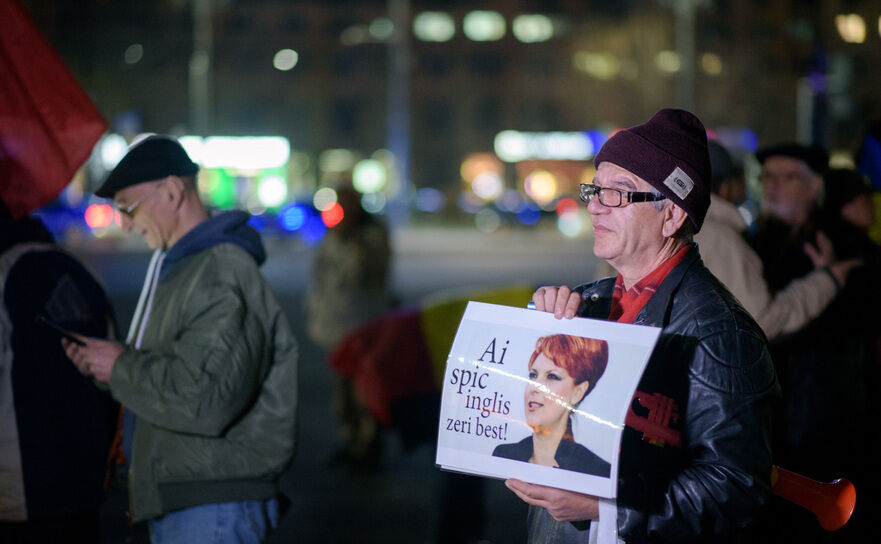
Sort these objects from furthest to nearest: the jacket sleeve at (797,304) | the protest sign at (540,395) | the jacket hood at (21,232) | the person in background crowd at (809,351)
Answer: the person in background crowd at (809,351) < the jacket sleeve at (797,304) < the jacket hood at (21,232) < the protest sign at (540,395)

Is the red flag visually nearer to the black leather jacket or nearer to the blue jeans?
the blue jeans

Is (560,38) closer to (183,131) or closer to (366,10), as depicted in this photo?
(366,10)

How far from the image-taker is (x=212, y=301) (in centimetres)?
317

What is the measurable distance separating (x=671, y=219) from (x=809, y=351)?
256cm

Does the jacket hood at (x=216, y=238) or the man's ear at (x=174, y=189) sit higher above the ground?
the man's ear at (x=174, y=189)

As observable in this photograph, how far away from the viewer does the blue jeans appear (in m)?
3.20

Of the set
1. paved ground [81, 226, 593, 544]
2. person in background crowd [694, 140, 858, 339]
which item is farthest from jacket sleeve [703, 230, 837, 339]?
paved ground [81, 226, 593, 544]

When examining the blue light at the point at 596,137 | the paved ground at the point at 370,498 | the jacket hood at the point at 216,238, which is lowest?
the paved ground at the point at 370,498

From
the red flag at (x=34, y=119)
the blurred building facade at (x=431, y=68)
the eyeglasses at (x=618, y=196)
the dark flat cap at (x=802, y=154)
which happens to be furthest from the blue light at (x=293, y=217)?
the eyeglasses at (x=618, y=196)

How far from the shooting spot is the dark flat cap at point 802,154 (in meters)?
4.98

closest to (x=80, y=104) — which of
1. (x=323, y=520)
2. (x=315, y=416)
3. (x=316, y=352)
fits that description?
(x=323, y=520)

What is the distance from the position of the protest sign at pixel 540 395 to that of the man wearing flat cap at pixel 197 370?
1103 millimetres

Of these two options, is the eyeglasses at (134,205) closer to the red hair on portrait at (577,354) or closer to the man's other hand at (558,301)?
the man's other hand at (558,301)

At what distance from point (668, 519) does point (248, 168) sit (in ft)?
156
